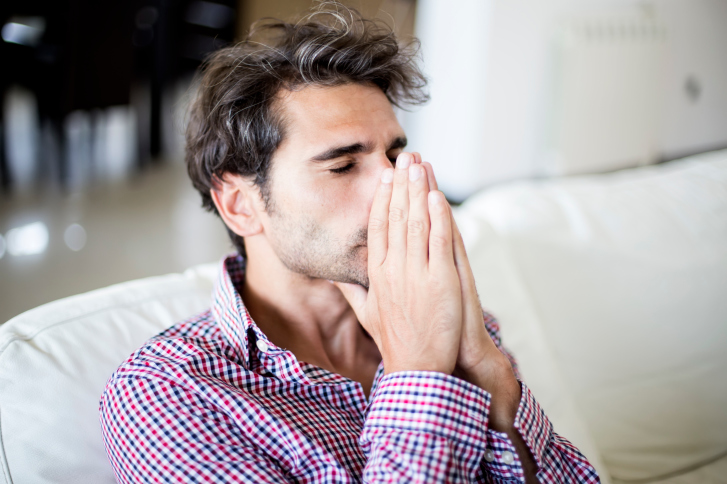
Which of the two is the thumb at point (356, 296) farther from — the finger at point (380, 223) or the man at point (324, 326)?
the finger at point (380, 223)

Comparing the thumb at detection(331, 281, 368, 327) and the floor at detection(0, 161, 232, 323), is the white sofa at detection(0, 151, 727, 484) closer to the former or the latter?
the thumb at detection(331, 281, 368, 327)

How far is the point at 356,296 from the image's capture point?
3.64 ft

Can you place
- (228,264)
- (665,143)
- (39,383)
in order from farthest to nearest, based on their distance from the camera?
(665,143) → (228,264) → (39,383)

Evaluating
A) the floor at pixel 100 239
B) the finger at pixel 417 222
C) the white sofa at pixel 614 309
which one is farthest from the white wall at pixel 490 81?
the finger at pixel 417 222

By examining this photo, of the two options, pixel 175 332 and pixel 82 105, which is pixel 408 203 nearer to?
pixel 175 332

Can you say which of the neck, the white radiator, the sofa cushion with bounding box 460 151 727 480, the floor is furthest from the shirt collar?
the white radiator

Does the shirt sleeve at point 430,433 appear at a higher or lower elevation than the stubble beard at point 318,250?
lower

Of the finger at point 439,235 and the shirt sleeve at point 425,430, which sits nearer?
the shirt sleeve at point 425,430

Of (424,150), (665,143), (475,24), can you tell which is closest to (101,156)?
(424,150)

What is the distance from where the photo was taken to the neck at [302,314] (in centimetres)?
118

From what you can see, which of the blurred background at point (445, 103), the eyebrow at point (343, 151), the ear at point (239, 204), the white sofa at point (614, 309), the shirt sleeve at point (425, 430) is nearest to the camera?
the shirt sleeve at point (425, 430)

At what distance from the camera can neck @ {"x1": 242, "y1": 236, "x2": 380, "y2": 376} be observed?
1.18 m

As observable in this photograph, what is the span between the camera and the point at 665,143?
181 inches

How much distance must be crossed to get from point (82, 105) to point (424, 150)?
6.99 ft
